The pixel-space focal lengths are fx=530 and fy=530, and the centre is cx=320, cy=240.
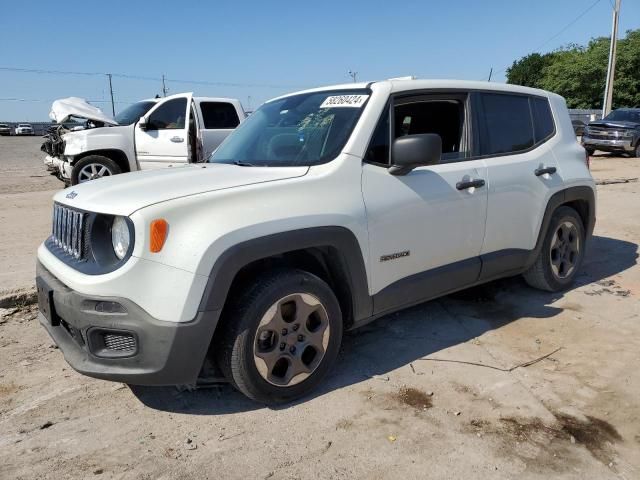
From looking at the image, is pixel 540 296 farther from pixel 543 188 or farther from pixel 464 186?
pixel 464 186

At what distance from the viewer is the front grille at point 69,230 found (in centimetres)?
282

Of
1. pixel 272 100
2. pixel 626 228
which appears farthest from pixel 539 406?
pixel 626 228

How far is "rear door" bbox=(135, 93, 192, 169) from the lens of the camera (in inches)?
378

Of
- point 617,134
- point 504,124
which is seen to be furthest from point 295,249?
point 617,134

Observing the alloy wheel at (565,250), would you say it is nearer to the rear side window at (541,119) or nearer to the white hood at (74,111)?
the rear side window at (541,119)

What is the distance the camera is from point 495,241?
13.1ft

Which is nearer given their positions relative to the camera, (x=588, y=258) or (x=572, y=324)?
(x=572, y=324)

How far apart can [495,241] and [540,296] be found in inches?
45.2

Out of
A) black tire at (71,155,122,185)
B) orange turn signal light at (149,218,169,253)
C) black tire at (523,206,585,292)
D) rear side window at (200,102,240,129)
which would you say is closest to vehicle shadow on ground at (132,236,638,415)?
black tire at (523,206,585,292)

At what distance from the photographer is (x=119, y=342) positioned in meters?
2.62

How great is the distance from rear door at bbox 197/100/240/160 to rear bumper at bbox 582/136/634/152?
1412 centimetres

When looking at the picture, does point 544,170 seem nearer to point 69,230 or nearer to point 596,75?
point 69,230

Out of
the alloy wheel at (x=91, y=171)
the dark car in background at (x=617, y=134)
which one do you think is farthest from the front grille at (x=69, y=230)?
the dark car in background at (x=617, y=134)

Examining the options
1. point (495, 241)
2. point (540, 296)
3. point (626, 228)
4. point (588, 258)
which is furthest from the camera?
point (626, 228)
